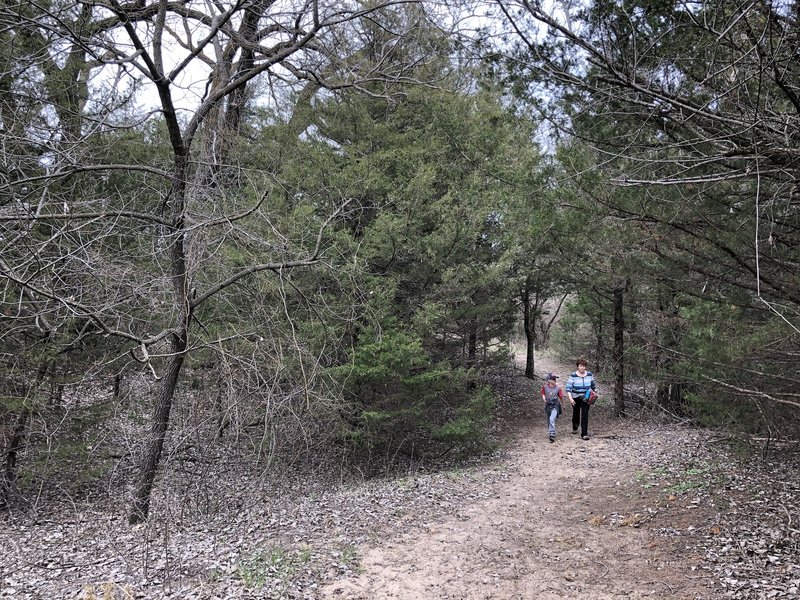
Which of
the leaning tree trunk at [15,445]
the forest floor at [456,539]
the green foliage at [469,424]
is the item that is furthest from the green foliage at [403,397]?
the leaning tree trunk at [15,445]

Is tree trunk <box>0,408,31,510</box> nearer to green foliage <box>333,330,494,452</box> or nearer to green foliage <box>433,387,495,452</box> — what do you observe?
green foliage <box>333,330,494,452</box>

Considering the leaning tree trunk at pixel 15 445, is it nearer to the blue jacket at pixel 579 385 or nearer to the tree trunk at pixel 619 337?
the blue jacket at pixel 579 385

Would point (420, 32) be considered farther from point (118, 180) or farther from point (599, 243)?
point (599, 243)

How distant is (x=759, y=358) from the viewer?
224 inches

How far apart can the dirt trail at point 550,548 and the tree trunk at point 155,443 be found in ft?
10.0

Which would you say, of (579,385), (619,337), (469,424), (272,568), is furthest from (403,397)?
(619,337)

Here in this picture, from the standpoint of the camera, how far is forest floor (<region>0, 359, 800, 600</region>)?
502 centimetres

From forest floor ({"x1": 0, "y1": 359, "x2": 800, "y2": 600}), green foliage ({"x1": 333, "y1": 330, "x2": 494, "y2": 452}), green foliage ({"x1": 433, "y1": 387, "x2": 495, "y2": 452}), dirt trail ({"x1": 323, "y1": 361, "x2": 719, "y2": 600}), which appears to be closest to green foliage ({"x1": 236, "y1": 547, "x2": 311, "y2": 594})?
forest floor ({"x1": 0, "y1": 359, "x2": 800, "y2": 600})

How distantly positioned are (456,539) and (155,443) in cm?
404

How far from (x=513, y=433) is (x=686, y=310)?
546cm

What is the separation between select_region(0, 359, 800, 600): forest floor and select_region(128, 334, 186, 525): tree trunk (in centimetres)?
30

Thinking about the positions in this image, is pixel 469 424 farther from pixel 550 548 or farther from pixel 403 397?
pixel 550 548

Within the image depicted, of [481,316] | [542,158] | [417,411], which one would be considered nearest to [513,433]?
[481,316]

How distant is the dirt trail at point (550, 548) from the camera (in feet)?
16.5
